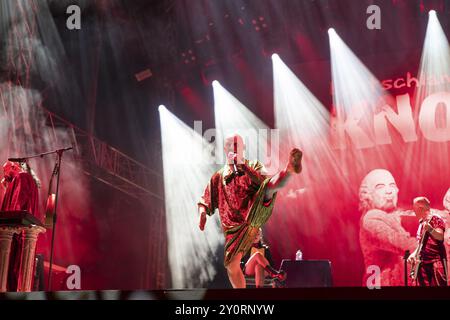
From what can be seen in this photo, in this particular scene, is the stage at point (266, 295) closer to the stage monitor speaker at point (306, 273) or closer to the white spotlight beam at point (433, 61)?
the stage monitor speaker at point (306, 273)

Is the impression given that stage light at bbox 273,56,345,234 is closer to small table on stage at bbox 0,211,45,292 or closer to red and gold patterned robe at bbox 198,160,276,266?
red and gold patterned robe at bbox 198,160,276,266

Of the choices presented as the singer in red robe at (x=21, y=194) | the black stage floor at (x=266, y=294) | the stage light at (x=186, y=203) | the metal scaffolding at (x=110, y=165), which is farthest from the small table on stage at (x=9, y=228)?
the stage light at (x=186, y=203)

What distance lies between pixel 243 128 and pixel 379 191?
9.56ft

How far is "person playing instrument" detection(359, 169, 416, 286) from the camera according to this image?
365 inches

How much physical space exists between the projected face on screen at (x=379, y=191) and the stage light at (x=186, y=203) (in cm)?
286

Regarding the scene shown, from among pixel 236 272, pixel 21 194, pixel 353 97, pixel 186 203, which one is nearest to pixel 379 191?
pixel 353 97

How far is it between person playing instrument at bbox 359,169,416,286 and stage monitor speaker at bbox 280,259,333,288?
3.55 meters

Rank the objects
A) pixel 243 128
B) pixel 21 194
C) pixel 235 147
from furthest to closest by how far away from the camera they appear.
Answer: pixel 243 128, pixel 21 194, pixel 235 147

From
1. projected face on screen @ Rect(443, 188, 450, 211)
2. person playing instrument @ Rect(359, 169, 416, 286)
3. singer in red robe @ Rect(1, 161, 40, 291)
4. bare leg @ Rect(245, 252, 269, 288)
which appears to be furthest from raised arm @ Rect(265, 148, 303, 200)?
projected face on screen @ Rect(443, 188, 450, 211)

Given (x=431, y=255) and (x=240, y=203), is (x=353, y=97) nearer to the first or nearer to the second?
(x=431, y=255)

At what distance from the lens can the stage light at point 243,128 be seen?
10359 mm

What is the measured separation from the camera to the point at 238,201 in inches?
195
